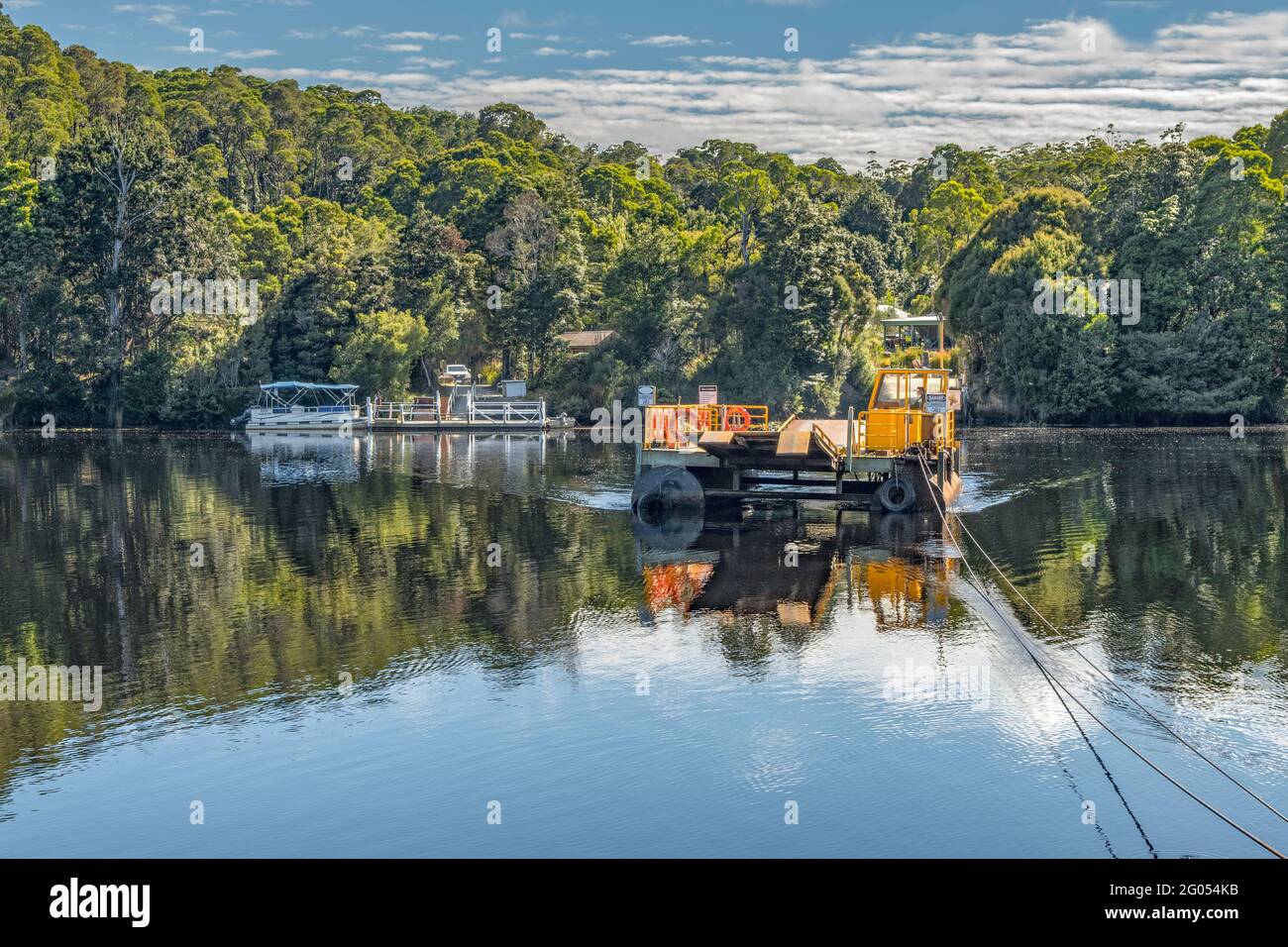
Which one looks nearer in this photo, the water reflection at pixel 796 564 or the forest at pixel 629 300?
the water reflection at pixel 796 564

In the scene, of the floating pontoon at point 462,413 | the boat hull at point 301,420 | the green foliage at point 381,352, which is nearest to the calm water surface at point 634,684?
the floating pontoon at point 462,413

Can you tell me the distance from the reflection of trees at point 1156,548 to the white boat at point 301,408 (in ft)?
142

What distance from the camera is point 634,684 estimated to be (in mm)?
19969

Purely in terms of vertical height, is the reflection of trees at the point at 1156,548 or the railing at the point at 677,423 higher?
the railing at the point at 677,423

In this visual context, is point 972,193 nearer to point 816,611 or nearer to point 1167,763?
point 816,611

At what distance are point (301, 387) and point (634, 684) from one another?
72.9 meters

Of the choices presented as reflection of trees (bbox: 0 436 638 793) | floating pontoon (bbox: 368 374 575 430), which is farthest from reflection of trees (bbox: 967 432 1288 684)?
floating pontoon (bbox: 368 374 575 430)

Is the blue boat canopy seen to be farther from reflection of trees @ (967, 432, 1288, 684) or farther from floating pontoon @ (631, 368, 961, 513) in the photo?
floating pontoon @ (631, 368, 961, 513)

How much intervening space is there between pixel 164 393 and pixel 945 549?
70394mm

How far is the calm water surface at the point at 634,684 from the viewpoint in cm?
1460

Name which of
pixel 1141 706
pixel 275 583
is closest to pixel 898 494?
pixel 275 583

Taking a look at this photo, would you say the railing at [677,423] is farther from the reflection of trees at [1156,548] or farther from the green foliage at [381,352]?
the green foliage at [381,352]

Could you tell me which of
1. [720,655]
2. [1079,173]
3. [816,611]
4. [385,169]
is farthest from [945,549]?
[385,169]

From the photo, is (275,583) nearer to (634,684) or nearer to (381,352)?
(634,684)
